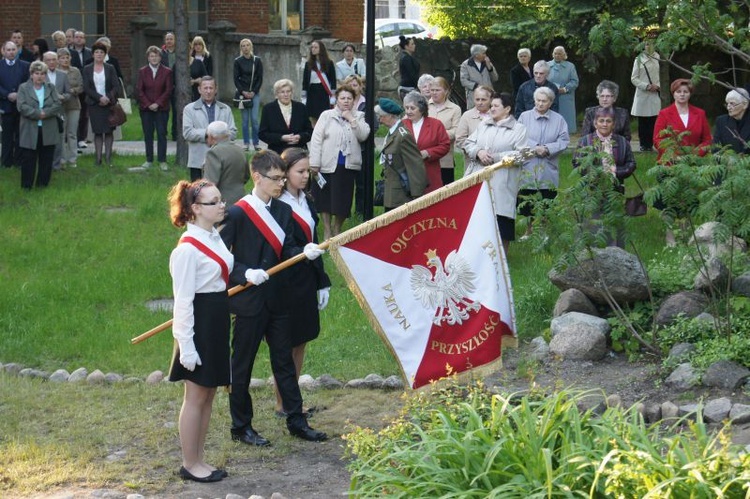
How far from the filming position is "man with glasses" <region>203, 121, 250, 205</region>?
12.8 m

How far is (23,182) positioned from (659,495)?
1384 cm

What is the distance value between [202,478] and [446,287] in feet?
7.50

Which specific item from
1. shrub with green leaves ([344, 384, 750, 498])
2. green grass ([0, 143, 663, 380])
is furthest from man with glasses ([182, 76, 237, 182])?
shrub with green leaves ([344, 384, 750, 498])

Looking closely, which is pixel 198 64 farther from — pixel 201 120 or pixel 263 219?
pixel 263 219

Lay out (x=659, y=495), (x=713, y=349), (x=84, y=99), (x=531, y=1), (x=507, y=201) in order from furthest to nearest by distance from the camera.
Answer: (x=531, y=1) < (x=84, y=99) < (x=507, y=201) < (x=713, y=349) < (x=659, y=495)

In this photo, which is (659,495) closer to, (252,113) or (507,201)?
(507,201)

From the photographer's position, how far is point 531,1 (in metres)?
32.5

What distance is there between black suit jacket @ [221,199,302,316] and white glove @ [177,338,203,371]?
2.83 ft

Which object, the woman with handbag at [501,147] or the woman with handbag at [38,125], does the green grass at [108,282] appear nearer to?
the woman with handbag at [38,125]

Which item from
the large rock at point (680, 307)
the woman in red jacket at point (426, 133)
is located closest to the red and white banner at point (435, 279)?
the large rock at point (680, 307)

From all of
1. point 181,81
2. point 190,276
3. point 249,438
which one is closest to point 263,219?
point 190,276

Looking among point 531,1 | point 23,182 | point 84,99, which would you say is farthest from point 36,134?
point 531,1

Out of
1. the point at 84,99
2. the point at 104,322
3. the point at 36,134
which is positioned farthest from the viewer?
the point at 84,99

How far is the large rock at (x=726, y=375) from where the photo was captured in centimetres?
906
